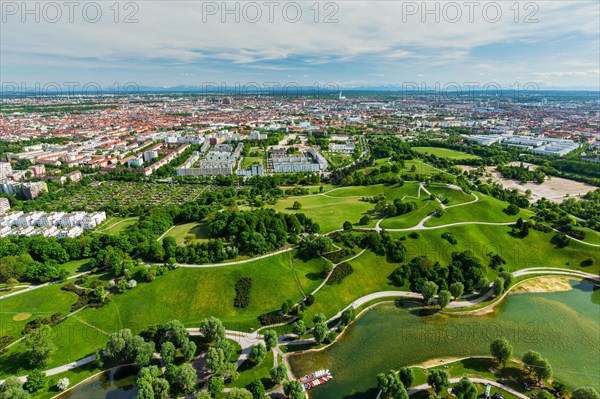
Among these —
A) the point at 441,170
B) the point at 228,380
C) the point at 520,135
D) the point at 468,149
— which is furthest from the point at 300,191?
the point at 520,135

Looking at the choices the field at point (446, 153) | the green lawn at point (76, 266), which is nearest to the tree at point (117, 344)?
the green lawn at point (76, 266)

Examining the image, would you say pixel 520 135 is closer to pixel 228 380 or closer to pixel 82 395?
pixel 228 380

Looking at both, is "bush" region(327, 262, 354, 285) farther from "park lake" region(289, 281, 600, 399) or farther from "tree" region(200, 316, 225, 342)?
"tree" region(200, 316, 225, 342)

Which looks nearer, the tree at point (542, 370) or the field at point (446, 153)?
the tree at point (542, 370)

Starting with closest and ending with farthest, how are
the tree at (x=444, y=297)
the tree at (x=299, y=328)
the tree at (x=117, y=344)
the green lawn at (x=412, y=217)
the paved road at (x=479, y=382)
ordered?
the paved road at (x=479, y=382)
the tree at (x=117, y=344)
the tree at (x=299, y=328)
the tree at (x=444, y=297)
the green lawn at (x=412, y=217)

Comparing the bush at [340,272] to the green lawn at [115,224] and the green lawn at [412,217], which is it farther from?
the green lawn at [115,224]
